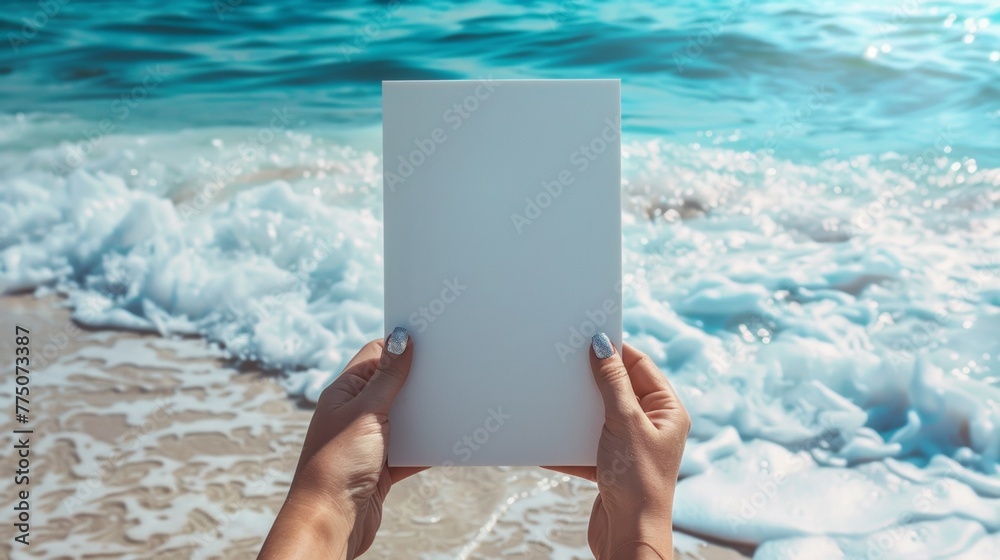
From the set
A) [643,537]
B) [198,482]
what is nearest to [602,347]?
[643,537]

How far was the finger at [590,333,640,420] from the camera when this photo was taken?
44.2 inches

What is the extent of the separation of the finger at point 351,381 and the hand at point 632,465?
404 millimetres

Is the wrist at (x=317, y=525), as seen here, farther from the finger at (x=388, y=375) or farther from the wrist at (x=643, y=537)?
the wrist at (x=643, y=537)

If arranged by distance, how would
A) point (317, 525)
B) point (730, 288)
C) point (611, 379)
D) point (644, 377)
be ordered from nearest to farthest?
point (317, 525), point (611, 379), point (644, 377), point (730, 288)

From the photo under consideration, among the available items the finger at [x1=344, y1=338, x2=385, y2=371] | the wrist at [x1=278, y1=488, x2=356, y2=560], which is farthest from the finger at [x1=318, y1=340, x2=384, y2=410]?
the wrist at [x1=278, y1=488, x2=356, y2=560]

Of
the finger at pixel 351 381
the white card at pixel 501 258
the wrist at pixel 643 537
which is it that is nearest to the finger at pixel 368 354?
the finger at pixel 351 381

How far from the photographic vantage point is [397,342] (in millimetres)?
1166

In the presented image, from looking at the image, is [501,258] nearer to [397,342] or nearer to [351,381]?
[397,342]

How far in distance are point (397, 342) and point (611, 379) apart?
36cm

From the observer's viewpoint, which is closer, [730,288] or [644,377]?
[644,377]

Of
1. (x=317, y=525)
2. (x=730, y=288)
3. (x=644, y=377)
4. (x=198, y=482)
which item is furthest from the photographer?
(x=730, y=288)

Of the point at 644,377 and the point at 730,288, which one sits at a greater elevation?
the point at 644,377

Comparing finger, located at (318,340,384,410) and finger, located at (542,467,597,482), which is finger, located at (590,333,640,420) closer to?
finger, located at (542,467,597,482)

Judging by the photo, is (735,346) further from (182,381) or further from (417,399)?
(182,381)
